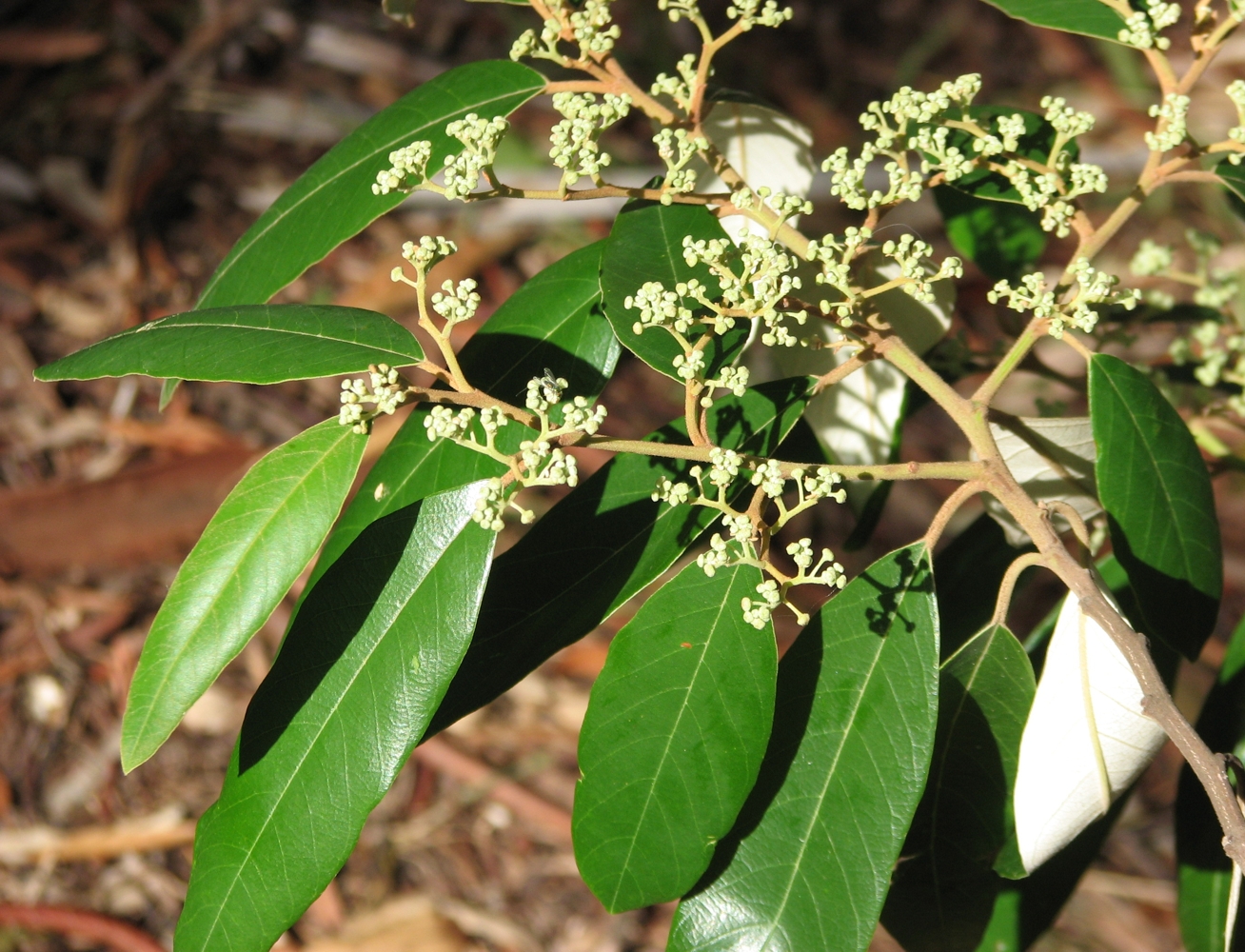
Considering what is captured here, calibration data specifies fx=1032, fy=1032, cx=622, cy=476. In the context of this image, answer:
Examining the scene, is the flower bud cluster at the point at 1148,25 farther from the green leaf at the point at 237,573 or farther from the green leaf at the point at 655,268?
the green leaf at the point at 237,573

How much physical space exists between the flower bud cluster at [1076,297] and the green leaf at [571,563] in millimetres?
205

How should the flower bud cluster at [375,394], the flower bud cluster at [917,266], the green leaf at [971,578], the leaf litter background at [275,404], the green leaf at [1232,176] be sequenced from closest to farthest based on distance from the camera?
the flower bud cluster at [375,394]
the flower bud cluster at [917,266]
the green leaf at [1232,176]
the green leaf at [971,578]
the leaf litter background at [275,404]

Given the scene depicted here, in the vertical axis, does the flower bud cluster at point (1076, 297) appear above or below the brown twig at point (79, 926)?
above

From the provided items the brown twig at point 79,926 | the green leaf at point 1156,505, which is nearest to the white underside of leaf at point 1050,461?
the green leaf at point 1156,505

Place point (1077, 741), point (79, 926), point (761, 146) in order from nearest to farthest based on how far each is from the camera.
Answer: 1. point (1077, 741)
2. point (761, 146)
3. point (79, 926)

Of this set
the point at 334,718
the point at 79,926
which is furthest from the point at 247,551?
the point at 79,926

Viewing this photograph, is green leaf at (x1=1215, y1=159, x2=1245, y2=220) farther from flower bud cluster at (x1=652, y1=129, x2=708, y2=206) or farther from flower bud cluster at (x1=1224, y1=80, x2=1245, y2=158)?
flower bud cluster at (x1=652, y1=129, x2=708, y2=206)

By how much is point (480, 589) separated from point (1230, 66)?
354 centimetres

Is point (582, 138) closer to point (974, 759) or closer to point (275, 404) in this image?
point (974, 759)

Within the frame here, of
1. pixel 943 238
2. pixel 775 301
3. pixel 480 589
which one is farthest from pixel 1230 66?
pixel 480 589

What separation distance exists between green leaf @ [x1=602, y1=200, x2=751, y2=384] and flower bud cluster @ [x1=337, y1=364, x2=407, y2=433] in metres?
0.17

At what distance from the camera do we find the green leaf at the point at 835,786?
74cm

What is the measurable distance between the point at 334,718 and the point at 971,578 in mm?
774

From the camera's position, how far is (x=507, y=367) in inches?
33.6
